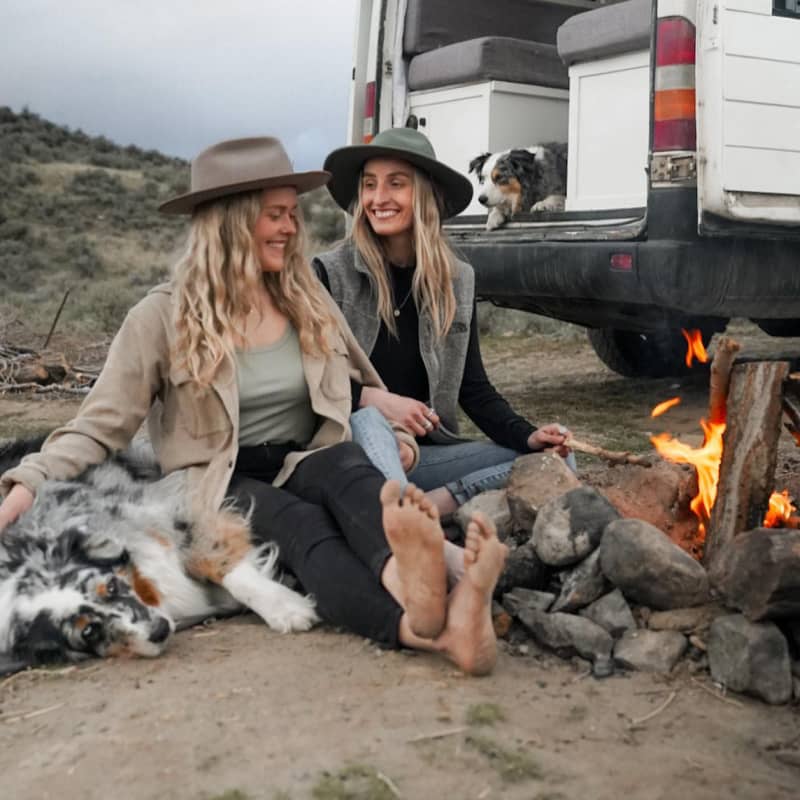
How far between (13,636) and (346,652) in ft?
3.02

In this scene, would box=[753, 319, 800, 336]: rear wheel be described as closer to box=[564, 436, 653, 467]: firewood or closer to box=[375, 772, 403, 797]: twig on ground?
box=[564, 436, 653, 467]: firewood

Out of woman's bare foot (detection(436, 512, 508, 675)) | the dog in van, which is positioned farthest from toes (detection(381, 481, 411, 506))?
the dog in van

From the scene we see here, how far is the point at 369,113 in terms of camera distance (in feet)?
23.1

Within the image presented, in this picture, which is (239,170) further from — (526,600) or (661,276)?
(661,276)

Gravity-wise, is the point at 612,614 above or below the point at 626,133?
below

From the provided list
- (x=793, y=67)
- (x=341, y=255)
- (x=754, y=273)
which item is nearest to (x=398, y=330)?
(x=341, y=255)

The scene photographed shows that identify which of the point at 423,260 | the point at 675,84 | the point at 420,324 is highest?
the point at 675,84

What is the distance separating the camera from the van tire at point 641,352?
27.0ft

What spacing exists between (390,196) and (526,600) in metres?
1.66

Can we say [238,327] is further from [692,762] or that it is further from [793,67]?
[793,67]

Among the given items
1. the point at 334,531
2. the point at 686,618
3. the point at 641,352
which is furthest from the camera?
the point at 641,352

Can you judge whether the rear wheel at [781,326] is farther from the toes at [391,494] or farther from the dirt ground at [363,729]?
the toes at [391,494]

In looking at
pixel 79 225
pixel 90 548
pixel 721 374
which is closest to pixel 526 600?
pixel 721 374

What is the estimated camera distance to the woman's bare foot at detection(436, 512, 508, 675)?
267 centimetres
